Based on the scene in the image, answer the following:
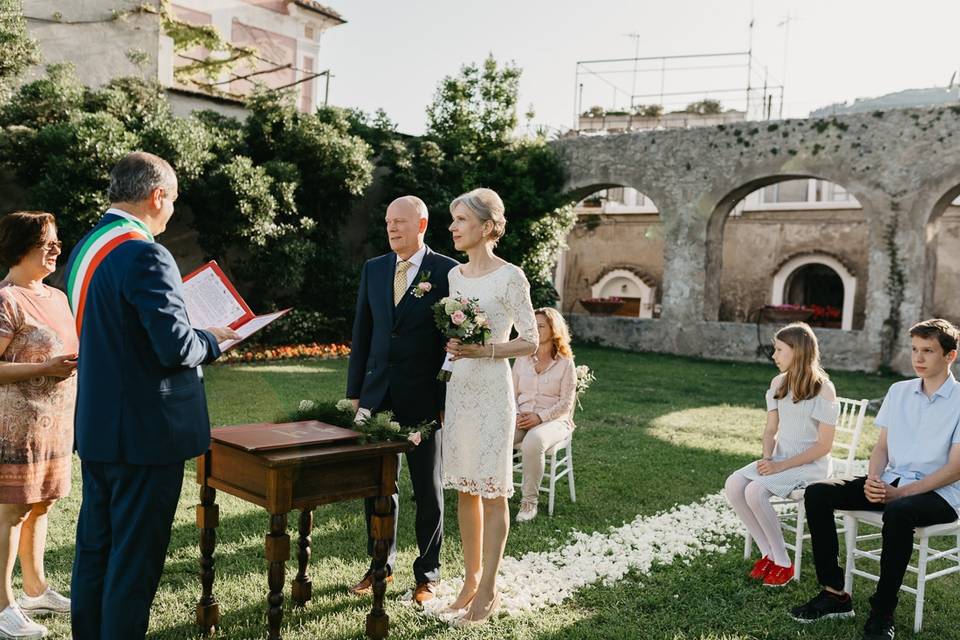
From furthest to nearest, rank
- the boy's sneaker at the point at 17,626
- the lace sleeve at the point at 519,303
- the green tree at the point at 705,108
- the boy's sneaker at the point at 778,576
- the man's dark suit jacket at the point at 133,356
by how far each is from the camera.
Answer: the green tree at the point at 705,108
the boy's sneaker at the point at 778,576
the lace sleeve at the point at 519,303
the boy's sneaker at the point at 17,626
the man's dark suit jacket at the point at 133,356

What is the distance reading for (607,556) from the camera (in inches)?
203

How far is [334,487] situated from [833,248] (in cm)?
2490

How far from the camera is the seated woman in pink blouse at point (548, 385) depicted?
6.34 meters

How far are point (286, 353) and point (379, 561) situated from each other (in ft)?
37.7

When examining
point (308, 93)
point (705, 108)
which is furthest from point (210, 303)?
point (705, 108)

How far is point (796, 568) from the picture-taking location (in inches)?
191

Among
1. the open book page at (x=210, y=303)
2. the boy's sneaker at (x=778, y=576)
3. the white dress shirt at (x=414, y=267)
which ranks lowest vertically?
the boy's sneaker at (x=778, y=576)

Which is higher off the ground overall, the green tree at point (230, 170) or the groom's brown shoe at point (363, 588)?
the green tree at point (230, 170)

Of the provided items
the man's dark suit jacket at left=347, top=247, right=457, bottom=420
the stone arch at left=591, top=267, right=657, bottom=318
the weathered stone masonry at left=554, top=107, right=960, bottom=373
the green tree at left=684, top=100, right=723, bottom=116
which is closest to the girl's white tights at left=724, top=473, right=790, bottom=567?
the man's dark suit jacket at left=347, top=247, right=457, bottom=420

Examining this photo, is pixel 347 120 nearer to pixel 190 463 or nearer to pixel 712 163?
pixel 712 163

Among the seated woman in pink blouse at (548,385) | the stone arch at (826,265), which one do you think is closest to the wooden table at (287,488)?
the seated woman in pink blouse at (548,385)

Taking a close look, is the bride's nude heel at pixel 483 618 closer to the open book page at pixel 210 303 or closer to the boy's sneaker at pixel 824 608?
the boy's sneaker at pixel 824 608

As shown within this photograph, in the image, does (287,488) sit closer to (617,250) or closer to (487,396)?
(487,396)

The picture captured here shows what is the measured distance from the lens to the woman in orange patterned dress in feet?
12.0
